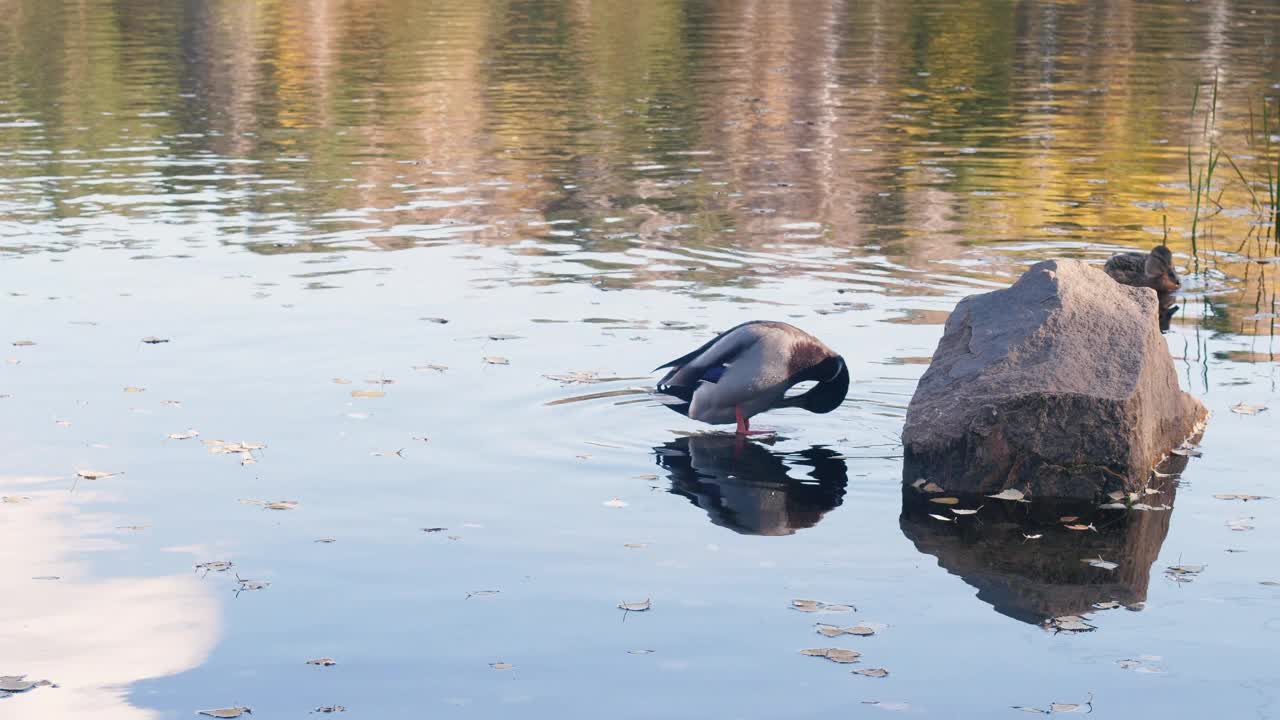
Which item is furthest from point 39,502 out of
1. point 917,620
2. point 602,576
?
point 917,620

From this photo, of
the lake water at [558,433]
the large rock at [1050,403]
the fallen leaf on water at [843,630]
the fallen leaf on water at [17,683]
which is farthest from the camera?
the large rock at [1050,403]

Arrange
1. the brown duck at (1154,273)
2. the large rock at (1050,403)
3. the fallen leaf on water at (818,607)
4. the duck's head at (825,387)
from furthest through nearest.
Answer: the brown duck at (1154,273), the duck's head at (825,387), the large rock at (1050,403), the fallen leaf on water at (818,607)

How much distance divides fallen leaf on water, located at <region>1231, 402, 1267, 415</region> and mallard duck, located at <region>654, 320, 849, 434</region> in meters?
2.98

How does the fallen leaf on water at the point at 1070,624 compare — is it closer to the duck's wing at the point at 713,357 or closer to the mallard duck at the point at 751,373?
the mallard duck at the point at 751,373

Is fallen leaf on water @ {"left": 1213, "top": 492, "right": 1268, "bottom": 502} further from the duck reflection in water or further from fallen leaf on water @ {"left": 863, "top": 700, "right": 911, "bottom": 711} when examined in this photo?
fallen leaf on water @ {"left": 863, "top": 700, "right": 911, "bottom": 711}

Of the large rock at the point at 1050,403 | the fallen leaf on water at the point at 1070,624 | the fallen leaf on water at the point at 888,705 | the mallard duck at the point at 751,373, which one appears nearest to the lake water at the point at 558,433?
the fallen leaf on water at the point at 888,705

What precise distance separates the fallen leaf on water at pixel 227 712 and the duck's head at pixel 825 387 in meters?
5.32

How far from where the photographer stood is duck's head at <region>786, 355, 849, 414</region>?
11617mm

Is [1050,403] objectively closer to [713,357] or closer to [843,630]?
[713,357]

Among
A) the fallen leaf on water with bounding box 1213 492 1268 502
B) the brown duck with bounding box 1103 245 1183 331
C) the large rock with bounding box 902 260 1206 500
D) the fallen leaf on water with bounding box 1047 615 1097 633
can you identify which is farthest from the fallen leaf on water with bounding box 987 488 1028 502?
the brown duck with bounding box 1103 245 1183 331

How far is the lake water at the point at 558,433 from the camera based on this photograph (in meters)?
7.77

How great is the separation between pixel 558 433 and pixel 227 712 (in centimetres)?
471

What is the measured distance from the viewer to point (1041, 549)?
367 inches

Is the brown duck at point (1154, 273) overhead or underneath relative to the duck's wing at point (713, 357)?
underneath
